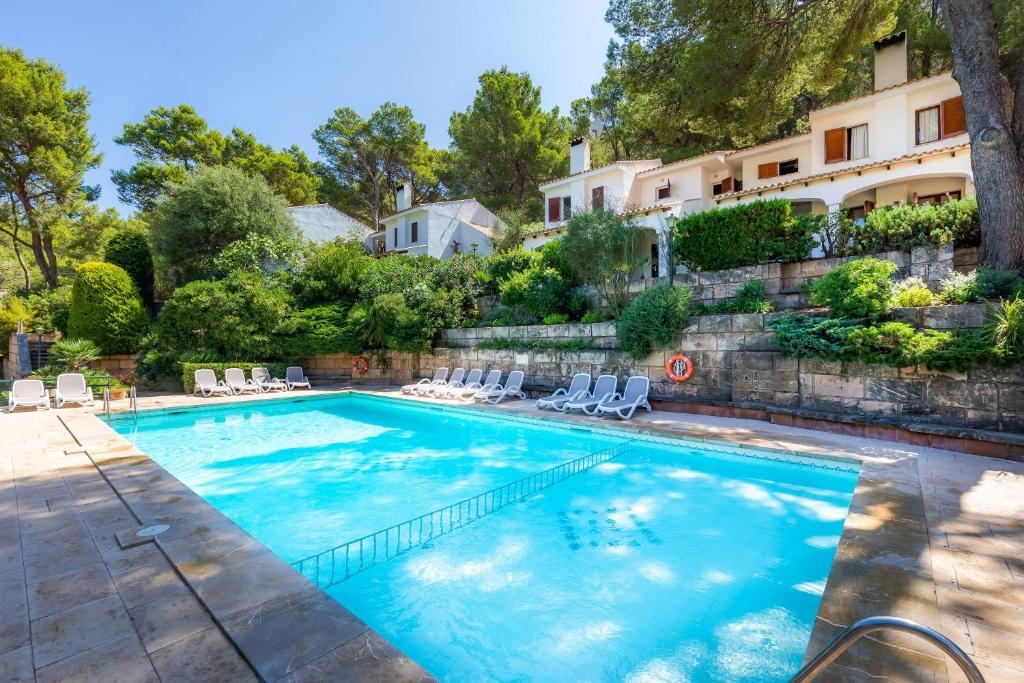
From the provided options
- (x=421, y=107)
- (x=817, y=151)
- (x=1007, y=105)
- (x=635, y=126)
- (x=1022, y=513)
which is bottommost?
(x=1022, y=513)

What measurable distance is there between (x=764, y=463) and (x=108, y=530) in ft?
24.8

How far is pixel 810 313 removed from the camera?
8656 millimetres

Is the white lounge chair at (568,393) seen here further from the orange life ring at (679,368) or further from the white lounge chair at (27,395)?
the white lounge chair at (27,395)

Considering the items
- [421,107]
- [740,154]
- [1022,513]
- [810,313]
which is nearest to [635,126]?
[740,154]

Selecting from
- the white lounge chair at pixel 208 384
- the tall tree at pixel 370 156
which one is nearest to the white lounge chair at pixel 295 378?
the white lounge chair at pixel 208 384

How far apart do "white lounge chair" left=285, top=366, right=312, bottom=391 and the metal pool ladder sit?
16.5 metres

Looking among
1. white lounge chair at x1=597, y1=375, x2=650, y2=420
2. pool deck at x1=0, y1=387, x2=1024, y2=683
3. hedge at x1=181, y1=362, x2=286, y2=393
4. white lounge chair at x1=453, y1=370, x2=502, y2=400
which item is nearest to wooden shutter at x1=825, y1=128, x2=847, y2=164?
white lounge chair at x1=597, y1=375, x2=650, y2=420

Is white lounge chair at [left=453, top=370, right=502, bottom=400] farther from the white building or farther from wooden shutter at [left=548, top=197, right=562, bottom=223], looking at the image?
the white building

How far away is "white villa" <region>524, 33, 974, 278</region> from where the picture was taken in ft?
47.7

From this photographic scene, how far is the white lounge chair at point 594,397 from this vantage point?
33.4 feet

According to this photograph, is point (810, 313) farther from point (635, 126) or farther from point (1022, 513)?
point (635, 126)

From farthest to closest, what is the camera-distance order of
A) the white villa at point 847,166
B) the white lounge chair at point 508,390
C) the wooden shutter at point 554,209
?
the wooden shutter at point 554,209 < the white villa at point 847,166 < the white lounge chair at point 508,390

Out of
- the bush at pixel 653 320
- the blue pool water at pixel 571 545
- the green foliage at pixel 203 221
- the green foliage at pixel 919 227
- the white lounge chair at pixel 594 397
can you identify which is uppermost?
the green foliage at pixel 203 221

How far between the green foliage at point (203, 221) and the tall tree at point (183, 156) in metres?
8.60
